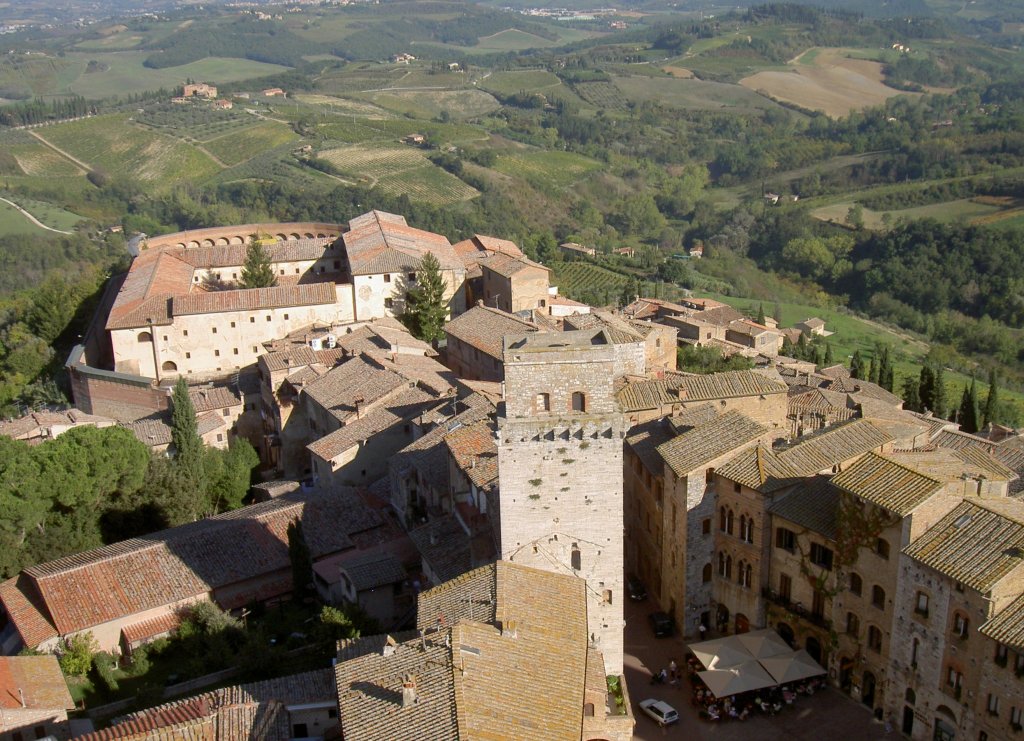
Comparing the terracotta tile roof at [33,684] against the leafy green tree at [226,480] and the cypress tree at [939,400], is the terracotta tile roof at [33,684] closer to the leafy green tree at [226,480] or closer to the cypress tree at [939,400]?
the leafy green tree at [226,480]

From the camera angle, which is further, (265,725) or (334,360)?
(334,360)

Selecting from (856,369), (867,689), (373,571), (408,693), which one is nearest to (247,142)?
(856,369)

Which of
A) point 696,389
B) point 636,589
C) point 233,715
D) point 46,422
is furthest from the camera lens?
point 46,422

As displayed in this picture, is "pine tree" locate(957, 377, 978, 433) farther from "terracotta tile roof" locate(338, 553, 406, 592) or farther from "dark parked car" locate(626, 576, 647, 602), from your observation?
"terracotta tile roof" locate(338, 553, 406, 592)

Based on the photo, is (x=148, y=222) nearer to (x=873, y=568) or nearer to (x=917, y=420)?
(x=917, y=420)

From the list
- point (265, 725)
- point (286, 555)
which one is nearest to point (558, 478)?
point (265, 725)

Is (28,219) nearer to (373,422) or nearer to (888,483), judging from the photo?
(373,422)

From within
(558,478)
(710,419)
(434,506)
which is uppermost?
(558,478)
